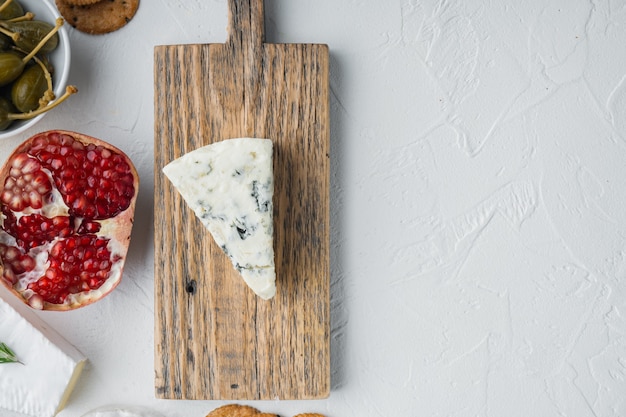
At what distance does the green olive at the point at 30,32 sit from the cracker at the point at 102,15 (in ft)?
0.27

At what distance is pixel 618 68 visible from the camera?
1191 mm

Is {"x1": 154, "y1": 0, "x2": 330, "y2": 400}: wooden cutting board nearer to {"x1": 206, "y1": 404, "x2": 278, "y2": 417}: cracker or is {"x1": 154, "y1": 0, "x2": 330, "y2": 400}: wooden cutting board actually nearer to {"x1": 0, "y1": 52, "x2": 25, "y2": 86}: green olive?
{"x1": 206, "y1": 404, "x2": 278, "y2": 417}: cracker

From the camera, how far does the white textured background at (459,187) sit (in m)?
1.19

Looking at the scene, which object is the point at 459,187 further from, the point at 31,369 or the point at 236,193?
the point at 31,369

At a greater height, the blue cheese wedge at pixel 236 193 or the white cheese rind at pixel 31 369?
the blue cheese wedge at pixel 236 193

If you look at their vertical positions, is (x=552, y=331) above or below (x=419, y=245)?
below

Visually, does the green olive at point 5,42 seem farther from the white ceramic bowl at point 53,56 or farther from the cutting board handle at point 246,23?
the cutting board handle at point 246,23

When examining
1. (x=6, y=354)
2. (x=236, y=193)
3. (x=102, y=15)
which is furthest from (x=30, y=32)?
(x=6, y=354)

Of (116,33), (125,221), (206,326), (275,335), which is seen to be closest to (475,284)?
(275,335)

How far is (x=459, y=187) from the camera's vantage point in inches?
47.4

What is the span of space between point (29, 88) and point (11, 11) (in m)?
0.13

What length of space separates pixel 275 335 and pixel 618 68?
768 mm

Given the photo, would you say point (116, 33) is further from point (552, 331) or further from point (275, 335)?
point (552, 331)

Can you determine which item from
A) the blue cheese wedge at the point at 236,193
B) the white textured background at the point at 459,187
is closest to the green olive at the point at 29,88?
the white textured background at the point at 459,187
